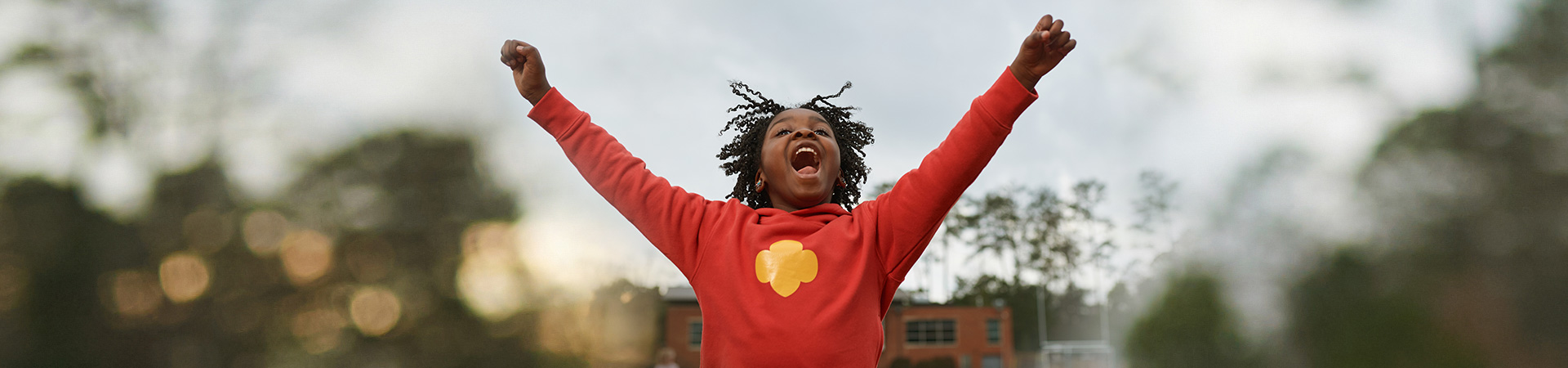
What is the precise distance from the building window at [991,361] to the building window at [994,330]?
21.4 inches

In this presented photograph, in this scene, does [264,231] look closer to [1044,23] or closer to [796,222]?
[796,222]

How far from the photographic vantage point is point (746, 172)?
1950 millimetres

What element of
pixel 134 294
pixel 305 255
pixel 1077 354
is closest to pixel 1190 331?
pixel 1077 354

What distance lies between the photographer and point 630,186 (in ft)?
5.10

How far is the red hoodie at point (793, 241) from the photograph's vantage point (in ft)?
4.43

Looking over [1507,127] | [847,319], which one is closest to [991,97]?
[847,319]

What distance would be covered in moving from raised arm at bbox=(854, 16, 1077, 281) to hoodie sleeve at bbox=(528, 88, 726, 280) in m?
0.36

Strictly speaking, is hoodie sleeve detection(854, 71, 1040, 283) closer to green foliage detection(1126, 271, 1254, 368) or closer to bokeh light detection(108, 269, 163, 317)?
green foliage detection(1126, 271, 1254, 368)

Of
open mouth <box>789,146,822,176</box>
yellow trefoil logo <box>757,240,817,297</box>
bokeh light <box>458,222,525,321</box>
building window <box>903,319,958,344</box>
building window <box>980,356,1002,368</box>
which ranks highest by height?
bokeh light <box>458,222,525,321</box>

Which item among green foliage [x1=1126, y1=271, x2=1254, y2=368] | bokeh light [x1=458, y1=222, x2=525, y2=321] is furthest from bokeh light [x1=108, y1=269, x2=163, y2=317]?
green foliage [x1=1126, y1=271, x2=1254, y2=368]

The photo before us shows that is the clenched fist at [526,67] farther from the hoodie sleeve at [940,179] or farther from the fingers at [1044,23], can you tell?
the fingers at [1044,23]

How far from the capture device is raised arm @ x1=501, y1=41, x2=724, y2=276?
156 cm

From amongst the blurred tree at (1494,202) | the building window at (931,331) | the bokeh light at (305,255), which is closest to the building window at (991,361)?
the building window at (931,331)

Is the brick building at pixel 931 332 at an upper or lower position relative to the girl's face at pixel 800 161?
upper
